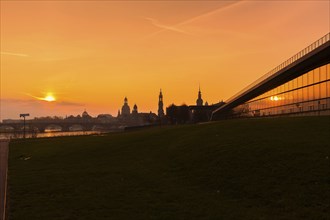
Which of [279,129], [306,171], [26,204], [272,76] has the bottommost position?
[26,204]

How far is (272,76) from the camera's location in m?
49.1

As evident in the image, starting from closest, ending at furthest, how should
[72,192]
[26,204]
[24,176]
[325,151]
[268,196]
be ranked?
[268,196] < [26,204] < [72,192] < [325,151] < [24,176]

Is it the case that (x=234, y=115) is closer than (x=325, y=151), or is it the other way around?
(x=325, y=151)

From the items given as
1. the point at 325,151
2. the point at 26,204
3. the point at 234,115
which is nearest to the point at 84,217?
the point at 26,204

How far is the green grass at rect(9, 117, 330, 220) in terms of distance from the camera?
11062mm

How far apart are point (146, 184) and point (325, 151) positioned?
8257 mm

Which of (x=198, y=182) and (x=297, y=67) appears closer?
(x=198, y=182)

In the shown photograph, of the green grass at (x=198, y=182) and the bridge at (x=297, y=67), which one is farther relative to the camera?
the bridge at (x=297, y=67)

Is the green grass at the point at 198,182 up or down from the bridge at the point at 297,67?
down

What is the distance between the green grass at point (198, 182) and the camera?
11062 millimetres

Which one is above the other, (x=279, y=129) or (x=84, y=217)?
(x=279, y=129)

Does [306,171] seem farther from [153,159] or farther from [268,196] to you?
[153,159]

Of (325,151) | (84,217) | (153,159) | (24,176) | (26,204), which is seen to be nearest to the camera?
(84,217)

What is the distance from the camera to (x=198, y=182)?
14.8m
